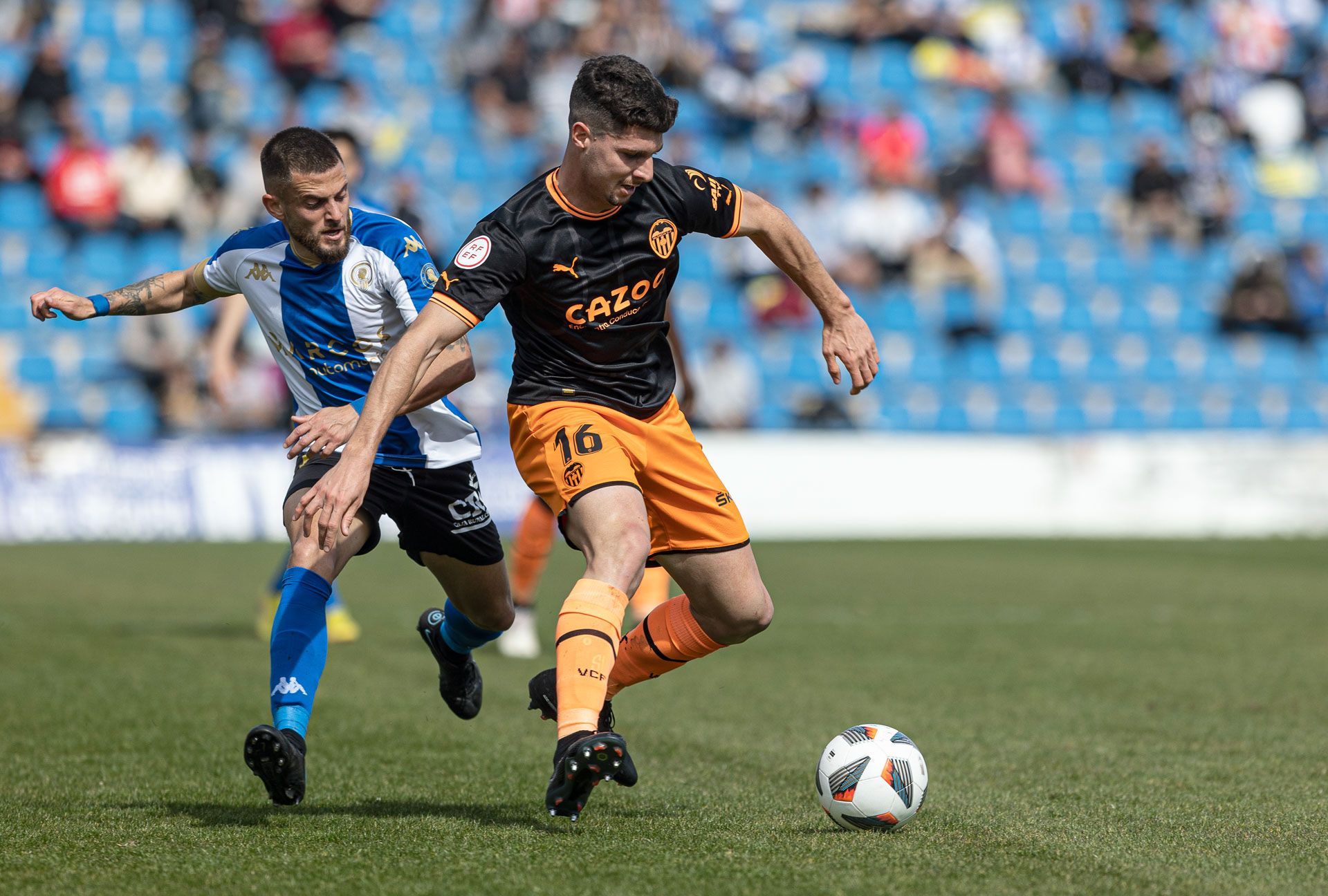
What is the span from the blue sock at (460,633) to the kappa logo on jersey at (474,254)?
163 centimetres

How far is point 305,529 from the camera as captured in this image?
188 inches

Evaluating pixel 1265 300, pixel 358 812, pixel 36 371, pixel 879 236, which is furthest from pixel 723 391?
pixel 358 812

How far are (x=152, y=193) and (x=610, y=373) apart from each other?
1528 centimetres

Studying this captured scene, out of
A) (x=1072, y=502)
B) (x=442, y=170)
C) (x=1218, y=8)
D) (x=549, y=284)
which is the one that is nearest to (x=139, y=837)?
(x=549, y=284)

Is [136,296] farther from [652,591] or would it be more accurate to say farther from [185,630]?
[185,630]

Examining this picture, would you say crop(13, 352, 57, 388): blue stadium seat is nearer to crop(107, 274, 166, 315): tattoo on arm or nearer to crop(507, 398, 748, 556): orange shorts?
crop(107, 274, 166, 315): tattoo on arm

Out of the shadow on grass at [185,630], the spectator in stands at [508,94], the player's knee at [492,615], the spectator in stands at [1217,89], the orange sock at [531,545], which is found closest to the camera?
the player's knee at [492,615]

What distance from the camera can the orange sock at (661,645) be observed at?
520 cm

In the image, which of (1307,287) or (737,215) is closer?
(737,215)

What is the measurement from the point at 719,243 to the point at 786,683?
47.1 ft

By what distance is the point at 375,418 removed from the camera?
4.46 meters

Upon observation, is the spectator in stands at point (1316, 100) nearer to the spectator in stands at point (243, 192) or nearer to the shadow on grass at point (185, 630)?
the spectator in stands at point (243, 192)

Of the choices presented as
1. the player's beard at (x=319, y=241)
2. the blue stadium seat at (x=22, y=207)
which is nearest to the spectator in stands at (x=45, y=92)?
the blue stadium seat at (x=22, y=207)

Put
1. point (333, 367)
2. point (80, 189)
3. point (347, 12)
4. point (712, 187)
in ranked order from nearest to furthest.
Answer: point (712, 187) → point (333, 367) → point (80, 189) → point (347, 12)
